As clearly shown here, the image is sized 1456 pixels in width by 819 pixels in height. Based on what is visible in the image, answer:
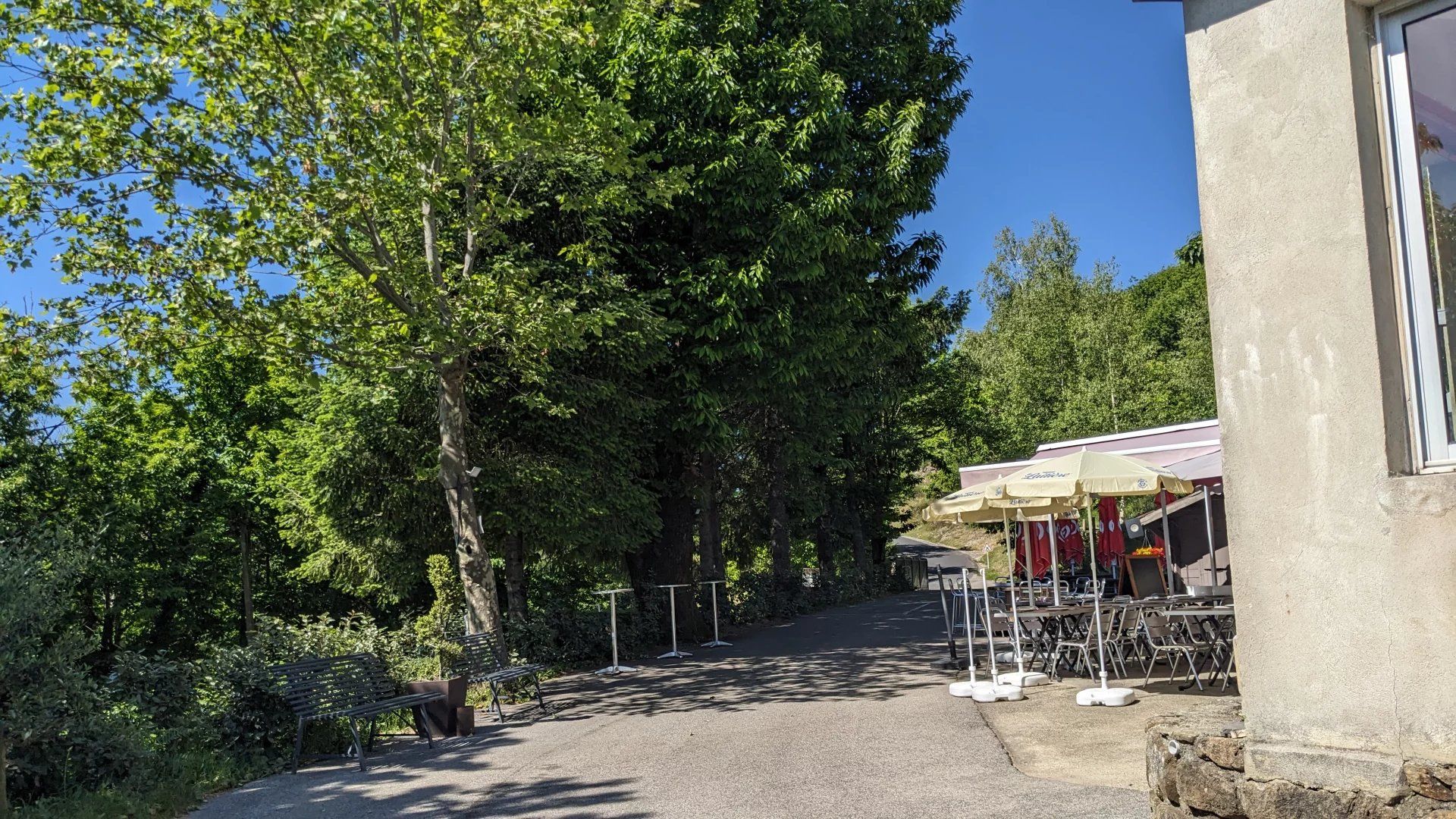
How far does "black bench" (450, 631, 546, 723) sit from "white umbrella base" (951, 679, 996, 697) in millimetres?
4697

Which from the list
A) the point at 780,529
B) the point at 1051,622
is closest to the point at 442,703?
the point at 1051,622

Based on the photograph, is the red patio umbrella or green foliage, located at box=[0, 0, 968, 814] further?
the red patio umbrella

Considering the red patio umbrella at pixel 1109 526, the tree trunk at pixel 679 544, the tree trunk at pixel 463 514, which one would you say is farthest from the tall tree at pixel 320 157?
the red patio umbrella at pixel 1109 526

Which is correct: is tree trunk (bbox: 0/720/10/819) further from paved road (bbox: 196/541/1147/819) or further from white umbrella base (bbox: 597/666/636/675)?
white umbrella base (bbox: 597/666/636/675)

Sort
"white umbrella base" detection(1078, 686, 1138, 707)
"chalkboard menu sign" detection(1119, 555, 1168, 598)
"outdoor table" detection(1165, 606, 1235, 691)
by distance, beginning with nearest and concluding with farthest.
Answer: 1. "outdoor table" detection(1165, 606, 1235, 691)
2. "white umbrella base" detection(1078, 686, 1138, 707)
3. "chalkboard menu sign" detection(1119, 555, 1168, 598)

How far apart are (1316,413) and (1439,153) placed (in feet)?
3.64

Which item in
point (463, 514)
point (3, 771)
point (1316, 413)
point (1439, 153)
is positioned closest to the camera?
point (1439, 153)

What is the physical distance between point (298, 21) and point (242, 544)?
84.6 feet

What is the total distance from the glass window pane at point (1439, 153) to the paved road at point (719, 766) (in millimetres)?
3404

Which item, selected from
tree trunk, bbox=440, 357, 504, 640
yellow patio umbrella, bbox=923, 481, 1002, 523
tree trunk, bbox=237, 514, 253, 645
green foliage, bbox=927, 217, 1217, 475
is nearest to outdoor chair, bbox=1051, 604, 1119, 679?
yellow patio umbrella, bbox=923, 481, 1002, 523

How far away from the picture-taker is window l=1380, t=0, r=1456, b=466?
401 cm

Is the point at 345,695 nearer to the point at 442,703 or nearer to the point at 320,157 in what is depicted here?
the point at 442,703

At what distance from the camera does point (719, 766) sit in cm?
844

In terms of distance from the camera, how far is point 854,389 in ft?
75.8
